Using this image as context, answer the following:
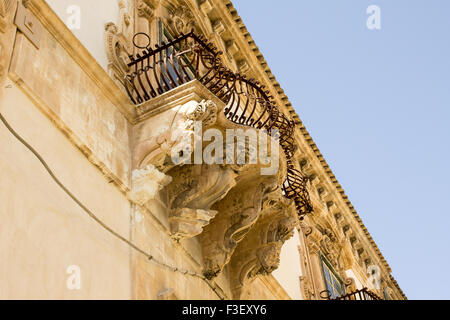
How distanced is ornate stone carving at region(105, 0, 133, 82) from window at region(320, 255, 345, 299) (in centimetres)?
677

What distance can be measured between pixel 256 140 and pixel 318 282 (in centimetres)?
584

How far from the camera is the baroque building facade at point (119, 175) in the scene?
5.06 m

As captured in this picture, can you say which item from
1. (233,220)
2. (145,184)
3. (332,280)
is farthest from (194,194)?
(332,280)

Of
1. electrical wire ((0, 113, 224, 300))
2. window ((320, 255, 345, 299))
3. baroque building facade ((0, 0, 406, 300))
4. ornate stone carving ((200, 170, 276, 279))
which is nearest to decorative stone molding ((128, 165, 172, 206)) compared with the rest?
baroque building facade ((0, 0, 406, 300))

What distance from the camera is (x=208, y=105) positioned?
641 cm

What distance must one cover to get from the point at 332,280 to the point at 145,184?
310 inches

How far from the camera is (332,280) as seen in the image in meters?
13.5

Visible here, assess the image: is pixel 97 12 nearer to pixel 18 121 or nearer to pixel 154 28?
pixel 154 28

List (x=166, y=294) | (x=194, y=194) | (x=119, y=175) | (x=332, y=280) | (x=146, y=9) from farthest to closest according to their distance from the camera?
1. (x=332, y=280)
2. (x=146, y=9)
3. (x=194, y=194)
4. (x=119, y=175)
5. (x=166, y=294)

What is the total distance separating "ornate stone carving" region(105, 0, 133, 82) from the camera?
7.07m

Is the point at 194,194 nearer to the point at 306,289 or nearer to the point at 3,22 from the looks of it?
the point at 3,22

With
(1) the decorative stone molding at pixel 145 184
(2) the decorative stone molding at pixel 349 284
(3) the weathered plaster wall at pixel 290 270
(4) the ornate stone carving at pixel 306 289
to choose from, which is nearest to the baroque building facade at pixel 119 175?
(1) the decorative stone molding at pixel 145 184
